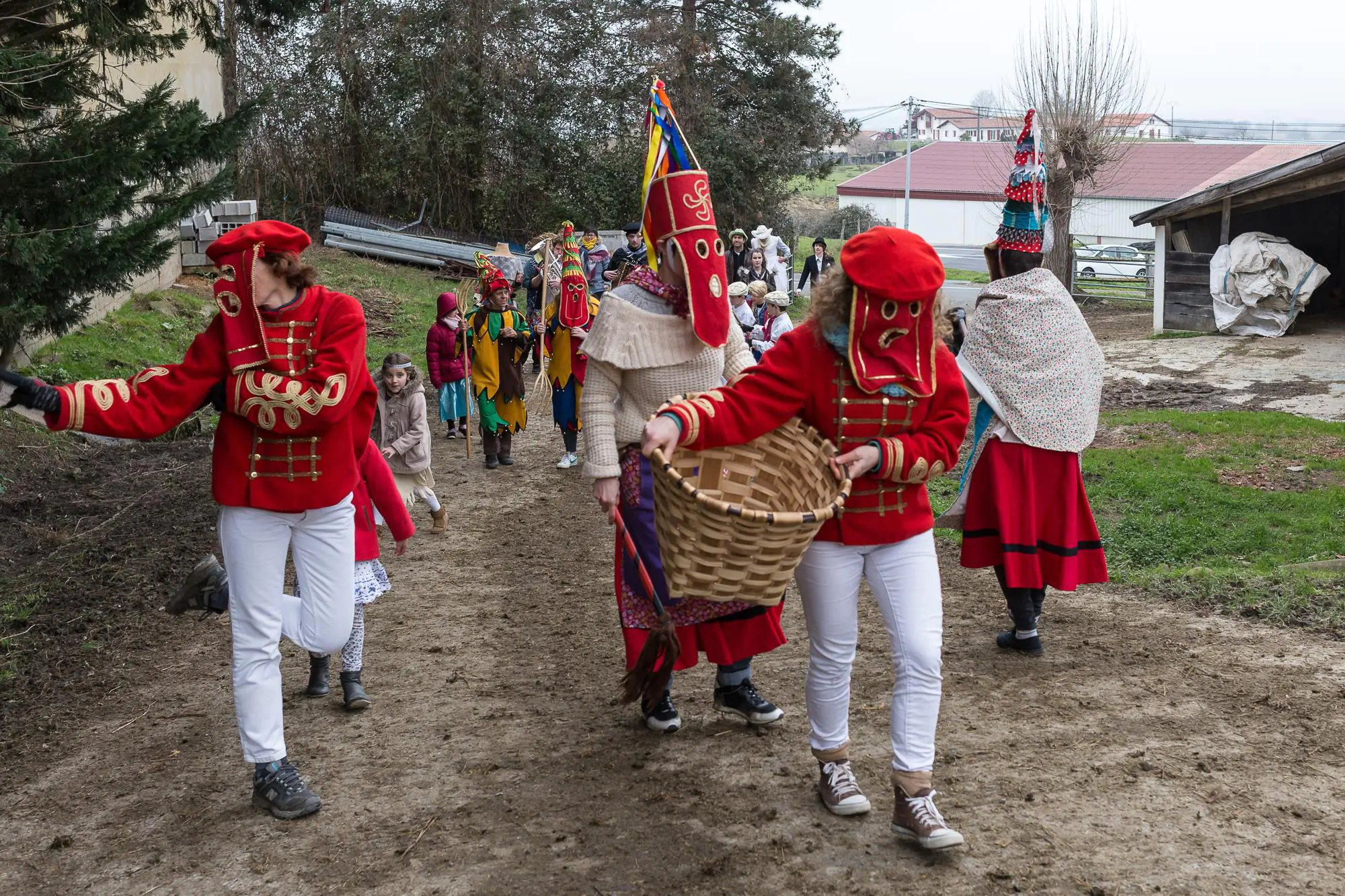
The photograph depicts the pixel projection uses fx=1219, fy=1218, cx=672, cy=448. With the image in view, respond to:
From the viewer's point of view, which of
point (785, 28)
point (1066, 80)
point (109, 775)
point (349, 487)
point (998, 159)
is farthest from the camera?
point (998, 159)

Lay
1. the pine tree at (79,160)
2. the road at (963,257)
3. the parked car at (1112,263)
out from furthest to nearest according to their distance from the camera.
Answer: the road at (963,257)
the parked car at (1112,263)
the pine tree at (79,160)

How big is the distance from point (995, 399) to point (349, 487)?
2.85 metres

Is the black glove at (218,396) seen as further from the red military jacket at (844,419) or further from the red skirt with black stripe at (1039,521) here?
the red skirt with black stripe at (1039,521)

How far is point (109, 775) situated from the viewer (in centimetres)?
456

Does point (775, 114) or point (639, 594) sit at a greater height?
point (775, 114)

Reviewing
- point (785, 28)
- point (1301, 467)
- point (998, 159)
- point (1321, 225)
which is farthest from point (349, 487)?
point (998, 159)

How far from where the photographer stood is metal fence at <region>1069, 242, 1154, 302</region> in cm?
2827

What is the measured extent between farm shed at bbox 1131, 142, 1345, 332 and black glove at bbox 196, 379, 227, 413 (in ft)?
53.7

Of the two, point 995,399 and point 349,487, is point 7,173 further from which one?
point 995,399

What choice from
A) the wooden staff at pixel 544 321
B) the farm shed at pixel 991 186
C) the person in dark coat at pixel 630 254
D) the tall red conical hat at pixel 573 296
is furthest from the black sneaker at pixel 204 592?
the farm shed at pixel 991 186

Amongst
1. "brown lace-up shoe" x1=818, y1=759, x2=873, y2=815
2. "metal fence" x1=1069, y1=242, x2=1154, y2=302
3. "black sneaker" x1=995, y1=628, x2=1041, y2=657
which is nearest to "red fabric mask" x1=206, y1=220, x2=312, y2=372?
"brown lace-up shoe" x1=818, y1=759, x2=873, y2=815

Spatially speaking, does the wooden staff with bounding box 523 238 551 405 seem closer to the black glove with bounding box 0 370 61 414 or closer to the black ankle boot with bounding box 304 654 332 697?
the black ankle boot with bounding box 304 654 332 697

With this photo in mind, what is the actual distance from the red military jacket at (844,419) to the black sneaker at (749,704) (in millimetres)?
1220

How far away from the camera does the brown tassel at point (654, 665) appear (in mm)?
4031
